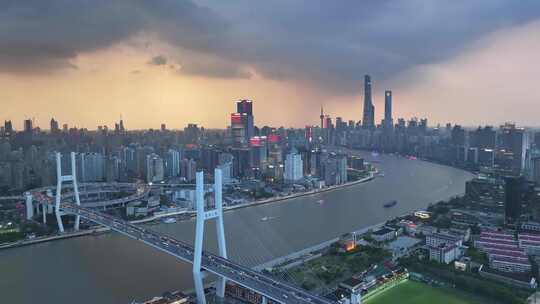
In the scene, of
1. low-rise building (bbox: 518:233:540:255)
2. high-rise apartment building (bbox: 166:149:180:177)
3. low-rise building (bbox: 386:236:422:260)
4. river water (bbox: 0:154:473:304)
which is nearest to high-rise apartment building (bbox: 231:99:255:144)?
high-rise apartment building (bbox: 166:149:180:177)

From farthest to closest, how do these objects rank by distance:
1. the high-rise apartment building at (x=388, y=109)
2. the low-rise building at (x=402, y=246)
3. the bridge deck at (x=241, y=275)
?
the high-rise apartment building at (x=388, y=109) → the low-rise building at (x=402, y=246) → the bridge deck at (x=241, y=275)

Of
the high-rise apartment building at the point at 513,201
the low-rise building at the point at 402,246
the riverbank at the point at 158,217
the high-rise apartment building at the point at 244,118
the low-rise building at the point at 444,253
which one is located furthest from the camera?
the high-rise apartment building at the point at 244,118

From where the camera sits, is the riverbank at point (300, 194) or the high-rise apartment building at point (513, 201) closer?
the high-rise apartment building at point (513, 201)

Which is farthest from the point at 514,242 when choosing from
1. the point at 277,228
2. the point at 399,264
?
the point at 277,228

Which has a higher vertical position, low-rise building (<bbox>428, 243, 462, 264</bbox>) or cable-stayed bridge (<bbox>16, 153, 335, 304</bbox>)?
cable-stayed bridge (<bbox>16, 153, 335, 304</bbox>)

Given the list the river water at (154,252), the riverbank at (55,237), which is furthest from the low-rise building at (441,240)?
the riverbank at (55,237)

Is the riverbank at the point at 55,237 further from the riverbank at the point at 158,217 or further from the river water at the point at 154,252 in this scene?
the river water at the point at 154,252

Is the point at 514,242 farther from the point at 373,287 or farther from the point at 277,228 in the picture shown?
the point at 277,228

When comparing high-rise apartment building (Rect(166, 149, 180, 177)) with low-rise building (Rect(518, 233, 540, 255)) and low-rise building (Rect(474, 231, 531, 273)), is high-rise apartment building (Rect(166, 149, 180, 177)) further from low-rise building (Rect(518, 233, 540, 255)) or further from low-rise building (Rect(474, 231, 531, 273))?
low-rise building (Rect(518, 233, 540, 255))
